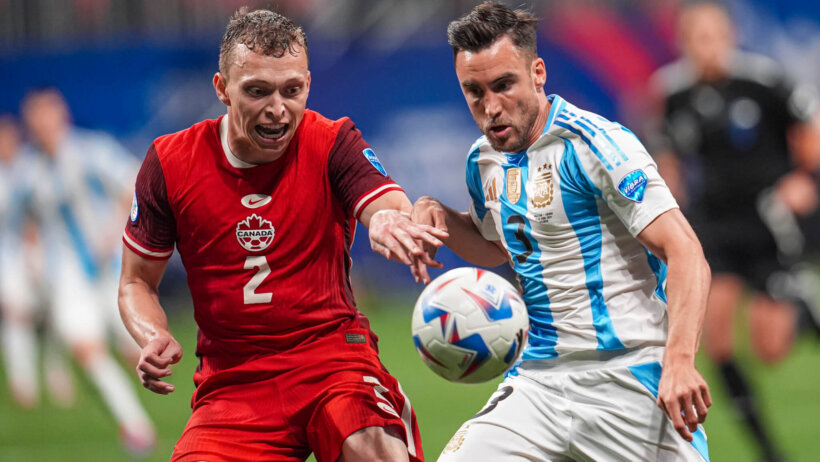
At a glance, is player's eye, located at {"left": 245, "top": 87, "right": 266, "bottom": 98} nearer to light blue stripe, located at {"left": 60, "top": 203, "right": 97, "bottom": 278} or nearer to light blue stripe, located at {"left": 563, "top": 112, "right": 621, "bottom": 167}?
light blue stripe, located at {"left": 563, "top": 112, "right": 621, "bottom": 167}

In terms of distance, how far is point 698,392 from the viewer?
10.2 feet

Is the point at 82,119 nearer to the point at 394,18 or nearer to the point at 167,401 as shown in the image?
the point at 394,18

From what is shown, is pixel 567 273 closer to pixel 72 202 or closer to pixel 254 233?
pixel 254 233

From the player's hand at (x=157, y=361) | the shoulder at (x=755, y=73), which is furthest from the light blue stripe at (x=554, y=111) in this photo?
the shoulder at (x=755, y=73)

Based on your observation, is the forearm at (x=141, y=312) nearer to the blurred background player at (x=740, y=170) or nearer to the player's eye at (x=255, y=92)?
the player's eye at (x=255, y=92)

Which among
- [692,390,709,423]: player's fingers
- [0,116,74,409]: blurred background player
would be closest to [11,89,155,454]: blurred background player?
[0,116,74,409]: blurred background player

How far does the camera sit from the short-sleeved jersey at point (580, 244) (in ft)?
11.9

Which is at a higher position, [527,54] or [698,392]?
[527,54]

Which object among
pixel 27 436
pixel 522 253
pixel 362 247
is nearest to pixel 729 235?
pixel 522 253

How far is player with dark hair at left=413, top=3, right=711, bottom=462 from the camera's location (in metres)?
3.61

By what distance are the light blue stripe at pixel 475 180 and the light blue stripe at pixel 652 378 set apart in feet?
3.03

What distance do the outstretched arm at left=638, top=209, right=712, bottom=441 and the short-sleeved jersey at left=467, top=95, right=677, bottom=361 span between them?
202 mm

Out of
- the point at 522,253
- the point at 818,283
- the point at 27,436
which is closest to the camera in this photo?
the point at 522,253

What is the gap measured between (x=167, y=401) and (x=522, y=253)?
639 centimetres
